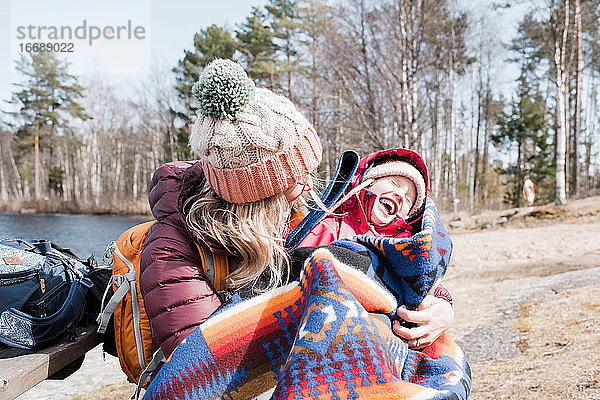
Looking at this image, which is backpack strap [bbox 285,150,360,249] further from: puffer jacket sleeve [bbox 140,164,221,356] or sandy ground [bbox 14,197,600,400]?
sandy ground [bbox 14,197,600,400]

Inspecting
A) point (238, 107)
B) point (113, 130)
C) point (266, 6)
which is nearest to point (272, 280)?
point (238, 107)

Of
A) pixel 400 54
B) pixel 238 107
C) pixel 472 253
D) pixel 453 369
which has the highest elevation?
pixel 400 54

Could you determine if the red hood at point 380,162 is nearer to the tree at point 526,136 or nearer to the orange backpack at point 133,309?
the orange backpack at point 133,309

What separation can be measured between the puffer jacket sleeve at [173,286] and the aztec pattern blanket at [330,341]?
0.07 meters

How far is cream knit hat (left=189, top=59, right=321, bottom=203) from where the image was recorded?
1.53 metres

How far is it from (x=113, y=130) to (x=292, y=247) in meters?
44.9

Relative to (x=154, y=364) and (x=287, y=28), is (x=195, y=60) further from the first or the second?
(x=154, y=364)

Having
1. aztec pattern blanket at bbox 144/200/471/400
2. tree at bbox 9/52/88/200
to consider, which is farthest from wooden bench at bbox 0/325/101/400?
tree at bbox 9/52/88/200

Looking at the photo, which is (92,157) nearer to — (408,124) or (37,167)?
(37,167)

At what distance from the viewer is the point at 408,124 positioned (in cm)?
1402

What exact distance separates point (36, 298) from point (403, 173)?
1.46 meters

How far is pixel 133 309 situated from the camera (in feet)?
5.61

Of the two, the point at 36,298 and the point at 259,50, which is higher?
the point at 259,50

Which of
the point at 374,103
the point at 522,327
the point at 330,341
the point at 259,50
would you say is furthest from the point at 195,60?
the point at 330,341
